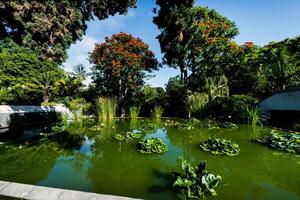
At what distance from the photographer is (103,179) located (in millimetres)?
3559

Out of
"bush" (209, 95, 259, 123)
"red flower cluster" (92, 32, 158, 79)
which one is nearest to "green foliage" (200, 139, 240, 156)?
"bush" (209, 95, 259, 123)

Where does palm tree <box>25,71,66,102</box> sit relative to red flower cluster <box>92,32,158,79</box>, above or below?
below

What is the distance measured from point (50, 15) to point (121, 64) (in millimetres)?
5297

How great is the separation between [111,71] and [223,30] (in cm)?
898

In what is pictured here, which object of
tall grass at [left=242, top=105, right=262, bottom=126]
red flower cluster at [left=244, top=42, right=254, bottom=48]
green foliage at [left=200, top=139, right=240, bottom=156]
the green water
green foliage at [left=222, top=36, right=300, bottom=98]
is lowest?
the green water

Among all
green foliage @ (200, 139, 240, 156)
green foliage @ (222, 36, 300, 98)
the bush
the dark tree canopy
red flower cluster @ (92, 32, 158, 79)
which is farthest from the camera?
red flower cluster @ (92, 32, 158, 79)

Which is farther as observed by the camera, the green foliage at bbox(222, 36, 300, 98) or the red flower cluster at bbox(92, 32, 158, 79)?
the red flower cluster at bbox(92, 32, 158, 79)

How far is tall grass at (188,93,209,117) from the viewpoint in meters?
12.3

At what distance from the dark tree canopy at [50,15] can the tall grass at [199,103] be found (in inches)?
268

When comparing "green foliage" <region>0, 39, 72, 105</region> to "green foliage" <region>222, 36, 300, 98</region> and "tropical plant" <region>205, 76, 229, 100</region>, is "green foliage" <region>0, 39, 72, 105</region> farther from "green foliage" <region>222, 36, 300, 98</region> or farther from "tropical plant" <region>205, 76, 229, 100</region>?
"green foliage" <region>222, 36, 300, 98</region>

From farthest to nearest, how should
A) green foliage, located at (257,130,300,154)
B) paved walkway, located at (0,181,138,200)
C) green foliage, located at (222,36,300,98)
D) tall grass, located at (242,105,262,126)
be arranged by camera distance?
green foliage, located at (222,36,300,98) → tall grass, located at (242,105,262,126) → green foliage, located at (257,130,300,154) → paved walkway, located at (0,181,138,200)

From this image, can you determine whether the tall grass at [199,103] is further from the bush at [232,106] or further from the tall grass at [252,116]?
the tall grass at [252,116]

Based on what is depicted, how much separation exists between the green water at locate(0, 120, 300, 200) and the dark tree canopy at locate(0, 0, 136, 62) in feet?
12.1

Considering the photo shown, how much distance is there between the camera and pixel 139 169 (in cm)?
405
